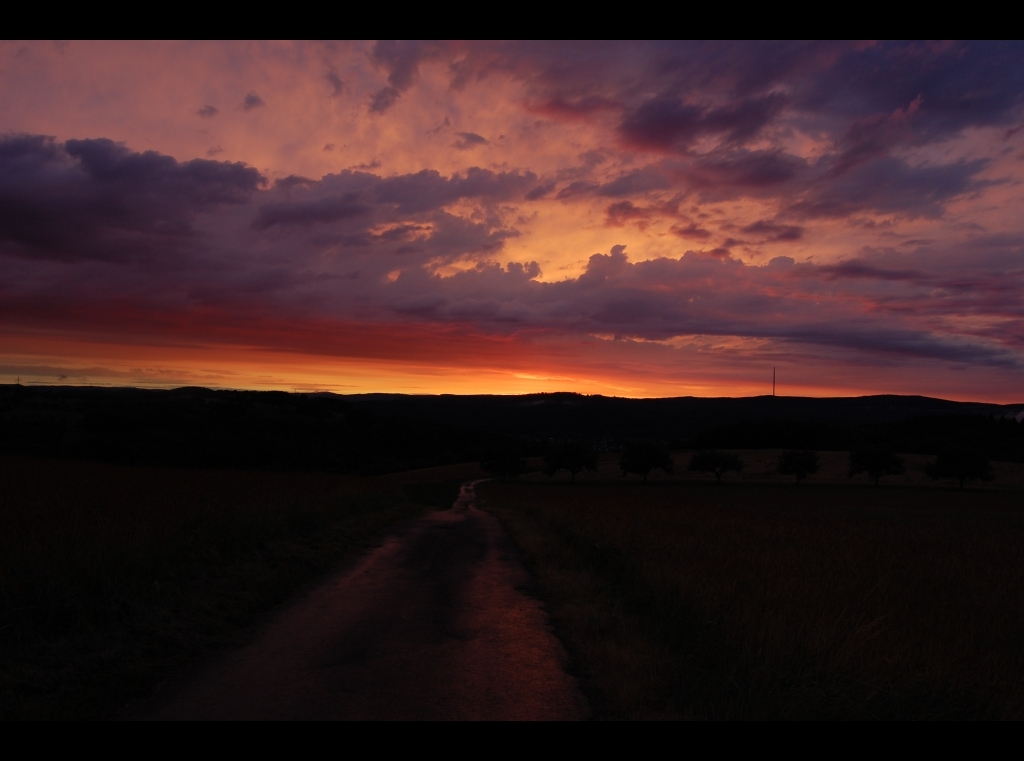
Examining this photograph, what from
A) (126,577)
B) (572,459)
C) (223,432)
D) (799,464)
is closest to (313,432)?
(223,432)

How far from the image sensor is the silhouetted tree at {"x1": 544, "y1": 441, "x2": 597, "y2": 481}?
91.0m

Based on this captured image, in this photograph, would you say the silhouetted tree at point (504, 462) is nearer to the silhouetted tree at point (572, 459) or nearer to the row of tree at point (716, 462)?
the row of tree at point (716, 462)

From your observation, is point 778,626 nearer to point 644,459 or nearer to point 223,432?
point 644,459

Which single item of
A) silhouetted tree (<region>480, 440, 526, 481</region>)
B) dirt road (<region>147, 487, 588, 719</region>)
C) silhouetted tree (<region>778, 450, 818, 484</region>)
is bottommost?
silhouetted tree (<region>480, 440, 526, 481</region>)

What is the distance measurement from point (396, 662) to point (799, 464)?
84.4 m

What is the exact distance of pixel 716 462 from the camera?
85812 mm

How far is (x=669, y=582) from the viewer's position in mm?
9688

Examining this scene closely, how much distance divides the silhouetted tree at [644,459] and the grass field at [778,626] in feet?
234

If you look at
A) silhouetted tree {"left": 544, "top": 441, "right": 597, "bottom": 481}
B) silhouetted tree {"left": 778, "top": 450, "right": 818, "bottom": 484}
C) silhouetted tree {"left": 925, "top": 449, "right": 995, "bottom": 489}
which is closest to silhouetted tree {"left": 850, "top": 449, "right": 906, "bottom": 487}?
silhouetted tree {"left": 925, "top": 449, "right": 995, "bottom": 489}

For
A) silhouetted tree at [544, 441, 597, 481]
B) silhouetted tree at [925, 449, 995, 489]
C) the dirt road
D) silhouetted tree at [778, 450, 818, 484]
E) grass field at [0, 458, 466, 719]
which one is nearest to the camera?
the dirt road

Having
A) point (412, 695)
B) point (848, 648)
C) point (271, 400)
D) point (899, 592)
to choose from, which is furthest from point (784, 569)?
point (271, 400)

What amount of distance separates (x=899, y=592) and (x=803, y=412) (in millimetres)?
205007

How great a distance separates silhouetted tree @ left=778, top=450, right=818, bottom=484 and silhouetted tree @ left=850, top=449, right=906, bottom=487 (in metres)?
5.07

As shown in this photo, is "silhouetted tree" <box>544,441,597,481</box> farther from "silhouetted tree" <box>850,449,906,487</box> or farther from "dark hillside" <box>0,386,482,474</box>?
"silhouetted tree" <box>850,449,906,487</box>
